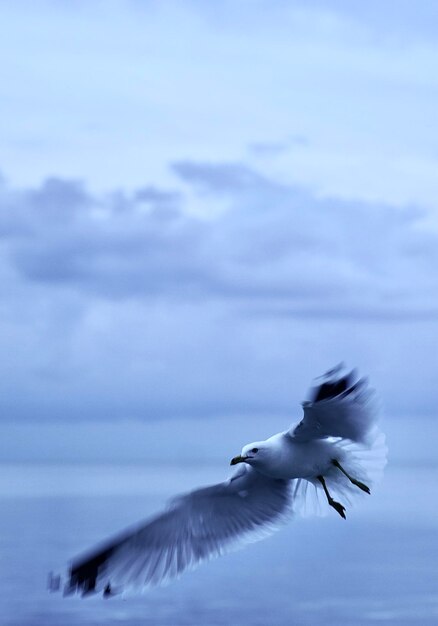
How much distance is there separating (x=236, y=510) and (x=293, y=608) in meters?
12.9

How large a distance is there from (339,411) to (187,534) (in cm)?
236

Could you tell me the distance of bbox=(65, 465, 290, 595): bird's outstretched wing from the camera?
12.9 meters

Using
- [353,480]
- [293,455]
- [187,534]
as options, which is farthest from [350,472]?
[187,534]

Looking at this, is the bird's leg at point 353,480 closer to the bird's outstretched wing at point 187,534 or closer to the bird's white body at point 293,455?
the bird's white body at point 293,455

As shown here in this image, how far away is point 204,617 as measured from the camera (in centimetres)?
2306

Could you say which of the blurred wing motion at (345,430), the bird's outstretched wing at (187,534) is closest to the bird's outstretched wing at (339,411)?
the blurred wing motion at (345,430)

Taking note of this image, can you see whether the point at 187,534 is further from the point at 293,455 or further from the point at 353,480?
the point at 353,480

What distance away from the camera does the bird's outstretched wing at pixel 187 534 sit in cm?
1293

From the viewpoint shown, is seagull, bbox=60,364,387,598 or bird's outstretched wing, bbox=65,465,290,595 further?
bird's outstretched wing, bbox=65,465,290,595

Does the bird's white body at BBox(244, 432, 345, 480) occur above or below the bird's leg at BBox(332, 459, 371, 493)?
above

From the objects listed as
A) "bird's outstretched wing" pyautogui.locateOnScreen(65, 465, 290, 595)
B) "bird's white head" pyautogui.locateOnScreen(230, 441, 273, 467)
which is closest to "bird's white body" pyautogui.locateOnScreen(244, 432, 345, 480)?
"bird's white head" pyautogui.locateOnScreen(230, 441, 273, 467)

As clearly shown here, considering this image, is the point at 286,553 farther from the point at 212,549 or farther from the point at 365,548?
the point at 212,549

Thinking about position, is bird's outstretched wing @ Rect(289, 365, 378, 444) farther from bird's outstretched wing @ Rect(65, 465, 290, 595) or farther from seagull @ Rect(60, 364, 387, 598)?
bird's outstretched wing @ Rect(65, 465, 290, 595)

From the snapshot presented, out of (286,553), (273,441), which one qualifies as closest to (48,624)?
(273,441)
